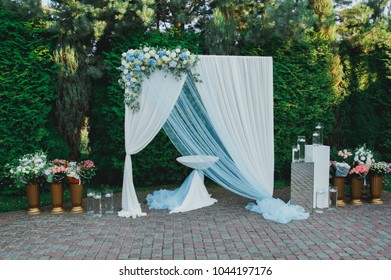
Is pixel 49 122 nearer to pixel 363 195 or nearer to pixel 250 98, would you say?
pixel 250 98

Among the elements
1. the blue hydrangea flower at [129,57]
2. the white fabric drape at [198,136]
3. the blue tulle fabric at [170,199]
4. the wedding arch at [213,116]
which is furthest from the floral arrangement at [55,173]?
the blue hydrangea flower at [129,57]

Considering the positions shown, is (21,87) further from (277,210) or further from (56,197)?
(277,210)

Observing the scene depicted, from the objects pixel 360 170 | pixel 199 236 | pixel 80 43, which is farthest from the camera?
pixel 80 43

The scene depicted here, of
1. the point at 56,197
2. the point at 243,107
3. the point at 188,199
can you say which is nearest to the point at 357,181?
the point at 243,107

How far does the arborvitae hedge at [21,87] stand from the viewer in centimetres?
653

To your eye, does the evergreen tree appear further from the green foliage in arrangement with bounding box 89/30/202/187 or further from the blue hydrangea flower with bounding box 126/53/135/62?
the blue hydrangea flower with bounding box 126/53/135/62

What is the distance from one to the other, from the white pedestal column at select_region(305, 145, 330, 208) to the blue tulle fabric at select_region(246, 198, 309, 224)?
0.48 m

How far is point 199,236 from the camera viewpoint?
15.2ft

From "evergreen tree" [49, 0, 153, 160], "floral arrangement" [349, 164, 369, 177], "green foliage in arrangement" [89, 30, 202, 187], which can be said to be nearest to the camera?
"floral arrangement" [349, 164, 369, 177]

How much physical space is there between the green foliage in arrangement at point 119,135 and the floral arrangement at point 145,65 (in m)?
1.71

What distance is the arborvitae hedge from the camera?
6526 millimetres

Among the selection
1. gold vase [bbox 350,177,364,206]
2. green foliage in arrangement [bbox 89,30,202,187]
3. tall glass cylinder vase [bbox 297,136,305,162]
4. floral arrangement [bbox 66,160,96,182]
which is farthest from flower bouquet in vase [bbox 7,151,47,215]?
gold vase [bbox 350,177,364,206]

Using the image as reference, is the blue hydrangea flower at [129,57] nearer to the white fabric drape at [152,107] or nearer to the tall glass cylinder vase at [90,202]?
the white fabric drape at [152,107]

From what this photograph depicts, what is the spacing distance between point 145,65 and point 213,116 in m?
1.18
